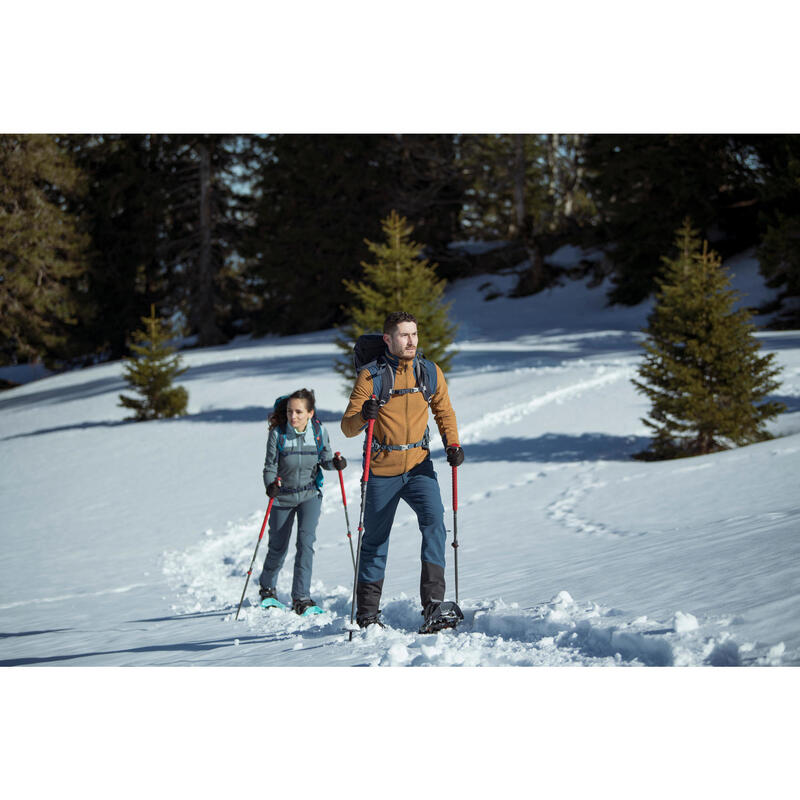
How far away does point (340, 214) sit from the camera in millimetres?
28906

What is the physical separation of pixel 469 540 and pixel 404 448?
9.88ft

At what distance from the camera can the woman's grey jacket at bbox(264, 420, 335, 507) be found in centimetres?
556

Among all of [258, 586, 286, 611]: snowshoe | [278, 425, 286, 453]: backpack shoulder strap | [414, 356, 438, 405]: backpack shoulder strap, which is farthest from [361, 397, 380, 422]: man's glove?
[258, 586, 286, 611]: snowshoe

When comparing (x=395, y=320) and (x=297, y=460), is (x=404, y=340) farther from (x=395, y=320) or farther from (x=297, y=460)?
(x=297, y=460)

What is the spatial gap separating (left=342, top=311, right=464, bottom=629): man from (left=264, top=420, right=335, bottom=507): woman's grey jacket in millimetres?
1025

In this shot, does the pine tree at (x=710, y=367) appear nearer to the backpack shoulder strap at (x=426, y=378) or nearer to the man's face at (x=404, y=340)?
the backpack shoulder strap at (x=426, y=378)

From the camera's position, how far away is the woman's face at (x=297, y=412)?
18.0 feet

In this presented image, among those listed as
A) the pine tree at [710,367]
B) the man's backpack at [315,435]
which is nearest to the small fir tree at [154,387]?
the pine tree at [710,367]

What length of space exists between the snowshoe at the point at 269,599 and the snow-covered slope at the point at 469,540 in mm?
158

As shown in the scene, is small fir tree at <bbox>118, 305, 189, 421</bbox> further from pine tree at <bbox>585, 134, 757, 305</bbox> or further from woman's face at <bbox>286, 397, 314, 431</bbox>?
pine tree at <bbox>585, 134, 757, 305</bbox>

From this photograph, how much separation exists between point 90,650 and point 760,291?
2147 centimetres

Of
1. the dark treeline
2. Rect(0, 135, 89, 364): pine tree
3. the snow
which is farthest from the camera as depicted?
the dark treeline
